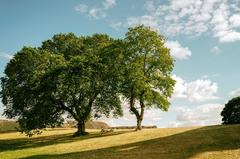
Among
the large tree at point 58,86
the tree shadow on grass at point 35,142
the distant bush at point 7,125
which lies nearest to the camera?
the tree shadow on grass at point 35,142

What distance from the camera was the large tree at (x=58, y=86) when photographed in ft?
209

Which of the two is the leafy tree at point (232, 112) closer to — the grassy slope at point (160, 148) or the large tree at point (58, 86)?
the grassy slope at point (160, 148)

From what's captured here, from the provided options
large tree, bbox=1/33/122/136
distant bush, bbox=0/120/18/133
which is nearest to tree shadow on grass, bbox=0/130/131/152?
large tree, bbox=1/33/122/136

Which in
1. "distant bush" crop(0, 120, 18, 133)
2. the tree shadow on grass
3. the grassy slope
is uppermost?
"distant bush" crop(0, 120, 18, 133)

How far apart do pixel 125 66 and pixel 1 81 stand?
1871 centimetres

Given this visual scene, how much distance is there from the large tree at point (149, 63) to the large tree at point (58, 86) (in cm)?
215

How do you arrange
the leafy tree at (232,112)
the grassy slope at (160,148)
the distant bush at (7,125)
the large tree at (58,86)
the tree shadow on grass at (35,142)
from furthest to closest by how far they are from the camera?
1. the distant bush at (7,125)
2. the large tree at (58,86)
3. the tree shadow on grass at (35,142)
4. the leafy tree at (232,112)
5. the grassy slope at (160,148)

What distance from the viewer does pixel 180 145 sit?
42781 millimetres

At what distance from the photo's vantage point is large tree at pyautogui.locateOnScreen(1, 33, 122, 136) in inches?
2510

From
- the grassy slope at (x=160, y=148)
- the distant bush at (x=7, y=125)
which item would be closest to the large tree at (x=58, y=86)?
the grassy slope at (x=160, y=148)

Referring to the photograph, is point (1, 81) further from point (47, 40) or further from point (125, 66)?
point (125, 66)

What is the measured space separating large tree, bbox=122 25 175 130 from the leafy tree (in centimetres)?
1194

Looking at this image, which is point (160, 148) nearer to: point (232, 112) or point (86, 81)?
point (232, 112)

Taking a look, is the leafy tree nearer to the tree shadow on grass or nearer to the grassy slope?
the grassy slope
